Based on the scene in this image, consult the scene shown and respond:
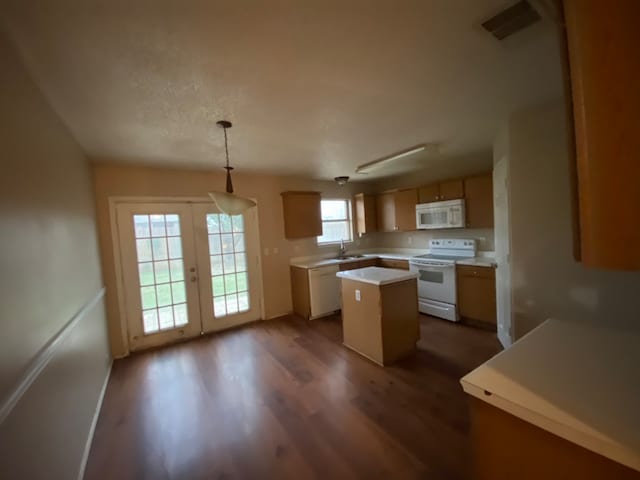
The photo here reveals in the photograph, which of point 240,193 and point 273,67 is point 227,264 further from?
point 273,67

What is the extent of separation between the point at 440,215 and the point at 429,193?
0.44 m

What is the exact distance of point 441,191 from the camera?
4262 millimetres

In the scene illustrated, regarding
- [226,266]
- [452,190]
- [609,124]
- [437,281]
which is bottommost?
[437,281]

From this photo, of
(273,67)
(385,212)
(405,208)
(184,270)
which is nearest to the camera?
(273,67)

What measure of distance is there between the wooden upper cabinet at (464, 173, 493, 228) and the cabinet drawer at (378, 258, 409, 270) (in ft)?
3.81

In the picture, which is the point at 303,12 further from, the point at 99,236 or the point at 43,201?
the point at 99,236

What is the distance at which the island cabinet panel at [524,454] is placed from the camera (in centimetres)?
73

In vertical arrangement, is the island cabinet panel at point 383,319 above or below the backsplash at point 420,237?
below

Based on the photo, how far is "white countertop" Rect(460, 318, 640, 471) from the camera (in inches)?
27.7

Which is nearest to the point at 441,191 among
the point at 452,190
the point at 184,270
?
the point at 452,190

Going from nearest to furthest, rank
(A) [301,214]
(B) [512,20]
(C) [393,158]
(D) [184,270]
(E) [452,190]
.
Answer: (B) [512,20], (C) [393,158], (D) [184,270], (E) [452,190], (A) [301,214]

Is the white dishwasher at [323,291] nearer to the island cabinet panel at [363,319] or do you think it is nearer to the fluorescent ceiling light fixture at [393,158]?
the island cabinet panel at [363,319]

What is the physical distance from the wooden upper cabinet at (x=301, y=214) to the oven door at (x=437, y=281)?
182cm

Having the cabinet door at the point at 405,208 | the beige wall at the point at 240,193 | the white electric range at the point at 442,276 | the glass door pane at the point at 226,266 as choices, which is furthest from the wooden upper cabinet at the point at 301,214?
the white electric range at the point at 442,276
